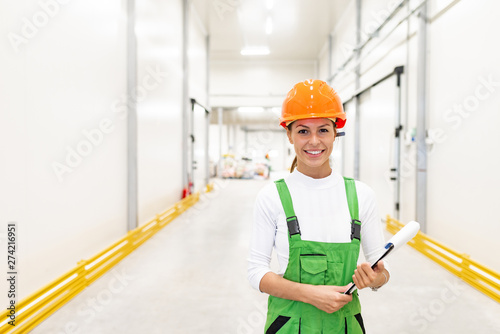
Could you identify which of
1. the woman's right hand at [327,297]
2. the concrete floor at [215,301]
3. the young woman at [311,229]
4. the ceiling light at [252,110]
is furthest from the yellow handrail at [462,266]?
the ceiling light at [252,110]

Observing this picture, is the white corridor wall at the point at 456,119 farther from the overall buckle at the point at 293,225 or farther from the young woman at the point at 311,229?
the overall buckle at the point at 293,225

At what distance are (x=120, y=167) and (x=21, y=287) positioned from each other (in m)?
1.92

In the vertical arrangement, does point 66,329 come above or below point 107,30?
below

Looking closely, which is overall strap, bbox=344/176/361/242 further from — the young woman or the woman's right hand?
the woman's right hand

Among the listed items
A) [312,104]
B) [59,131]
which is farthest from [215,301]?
[312,104]

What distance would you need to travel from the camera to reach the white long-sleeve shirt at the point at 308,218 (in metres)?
0.95

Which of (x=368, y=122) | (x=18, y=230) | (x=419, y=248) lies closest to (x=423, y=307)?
(x=419, y=248)

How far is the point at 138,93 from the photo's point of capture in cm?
453

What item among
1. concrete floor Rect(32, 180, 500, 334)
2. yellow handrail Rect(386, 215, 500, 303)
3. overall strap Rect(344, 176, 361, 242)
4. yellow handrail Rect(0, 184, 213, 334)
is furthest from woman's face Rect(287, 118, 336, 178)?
yellow handrail Rect(386, 215, 500, 303)

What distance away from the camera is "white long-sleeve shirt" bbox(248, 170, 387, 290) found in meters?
0.95

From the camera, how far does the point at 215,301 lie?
264cm

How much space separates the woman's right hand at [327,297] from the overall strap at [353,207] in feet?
0.51

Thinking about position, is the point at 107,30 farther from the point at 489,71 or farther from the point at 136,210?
the point at 489,71

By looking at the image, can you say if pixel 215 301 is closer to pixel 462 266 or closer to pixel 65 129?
pixel 65 129
